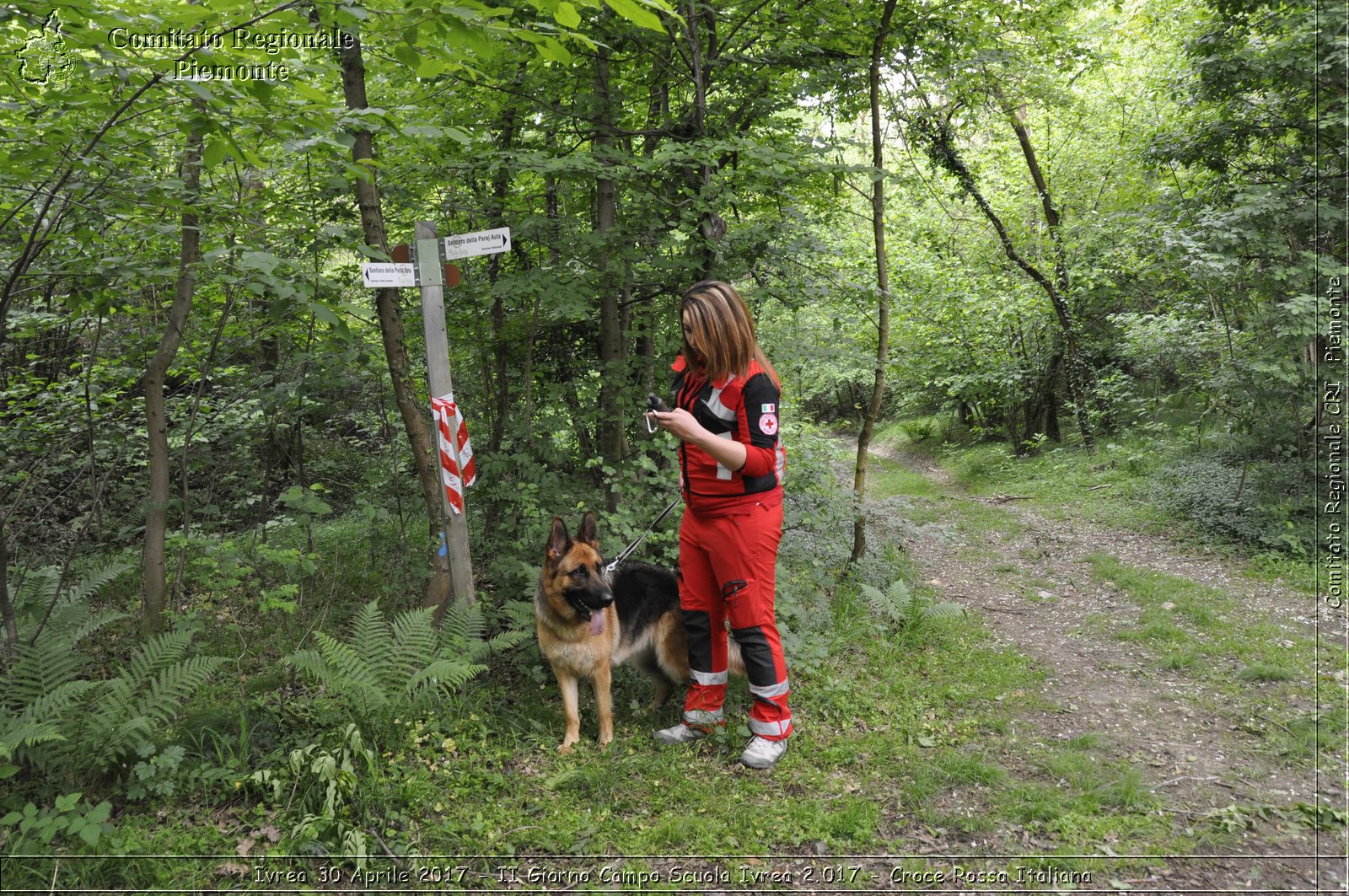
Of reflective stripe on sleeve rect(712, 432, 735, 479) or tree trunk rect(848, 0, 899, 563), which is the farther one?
tree trunk rect(848, 0, 899, 563)

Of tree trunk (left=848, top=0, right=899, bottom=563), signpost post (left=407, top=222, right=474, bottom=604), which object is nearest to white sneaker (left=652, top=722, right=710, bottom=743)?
signpost post (left=407, top=222, right=474, bottom=604)

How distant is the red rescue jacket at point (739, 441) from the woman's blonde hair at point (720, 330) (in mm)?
72

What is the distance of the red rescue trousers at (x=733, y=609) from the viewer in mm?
3914

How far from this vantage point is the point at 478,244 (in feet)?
14.9

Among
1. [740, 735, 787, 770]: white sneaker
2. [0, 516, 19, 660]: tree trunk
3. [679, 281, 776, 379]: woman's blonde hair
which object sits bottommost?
[740, 735, 787, 770]: white sneaker

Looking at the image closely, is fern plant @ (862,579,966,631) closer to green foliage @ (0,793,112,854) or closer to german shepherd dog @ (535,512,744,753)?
german shepherd dog @ (535,512,744,753)

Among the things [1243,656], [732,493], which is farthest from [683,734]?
[1243,656]

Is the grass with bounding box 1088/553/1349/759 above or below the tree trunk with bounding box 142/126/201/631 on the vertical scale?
below

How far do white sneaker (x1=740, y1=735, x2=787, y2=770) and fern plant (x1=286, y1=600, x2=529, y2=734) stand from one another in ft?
5.02

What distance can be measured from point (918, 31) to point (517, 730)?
21.8ft

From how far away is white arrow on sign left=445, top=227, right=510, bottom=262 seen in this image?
4512 millimetres

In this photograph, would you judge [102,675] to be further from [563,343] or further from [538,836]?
[563,343]

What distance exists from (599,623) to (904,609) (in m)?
3.05

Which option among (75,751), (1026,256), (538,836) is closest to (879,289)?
(538,836)
